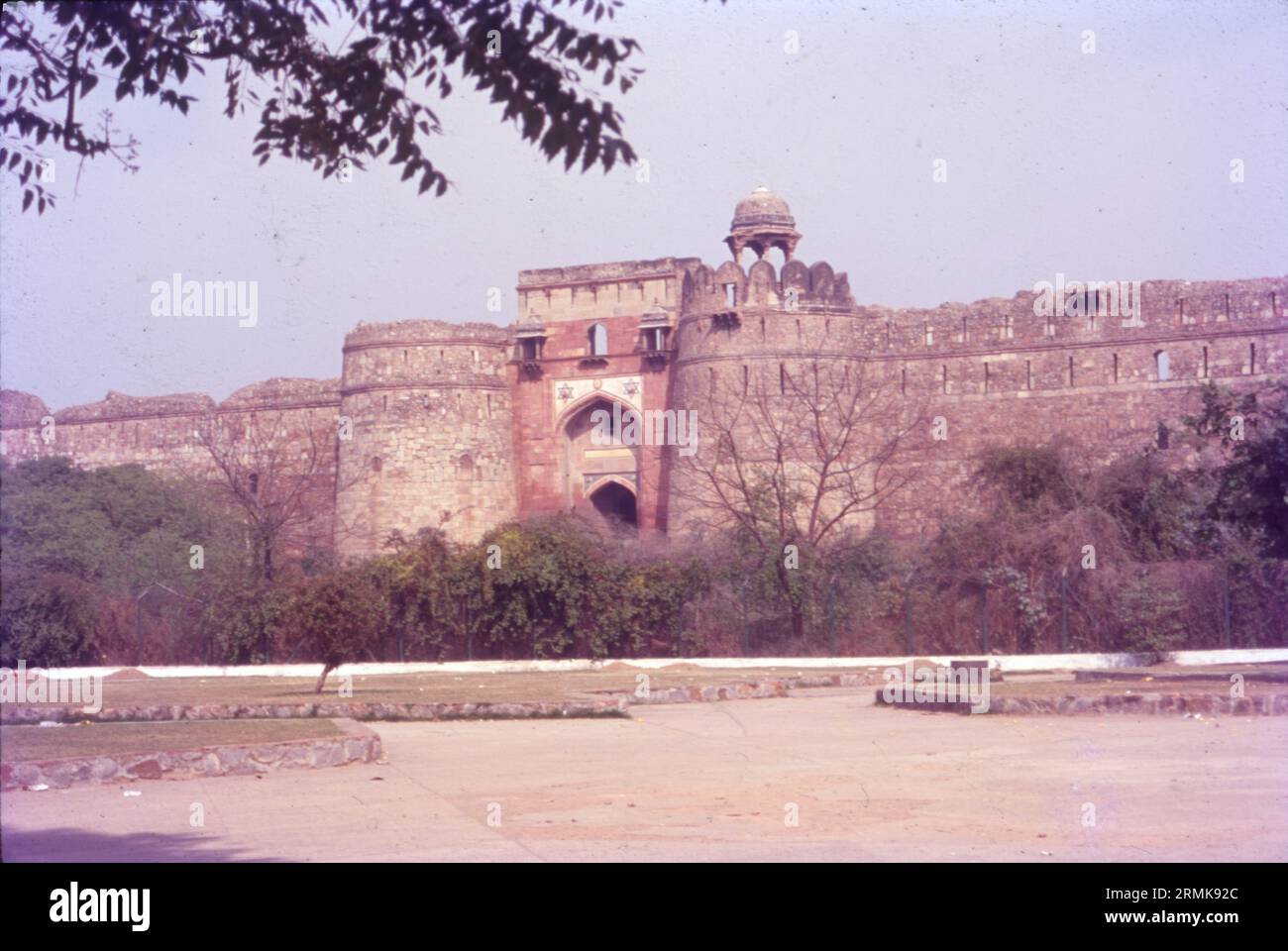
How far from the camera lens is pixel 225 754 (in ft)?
32.6

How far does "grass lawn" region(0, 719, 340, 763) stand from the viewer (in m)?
9.86

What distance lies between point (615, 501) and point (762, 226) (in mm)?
7758

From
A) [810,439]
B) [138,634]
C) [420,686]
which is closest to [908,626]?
[420,686]

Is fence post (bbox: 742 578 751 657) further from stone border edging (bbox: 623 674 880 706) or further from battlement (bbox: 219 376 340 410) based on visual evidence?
battlement (bbox: 219 376 340 410)

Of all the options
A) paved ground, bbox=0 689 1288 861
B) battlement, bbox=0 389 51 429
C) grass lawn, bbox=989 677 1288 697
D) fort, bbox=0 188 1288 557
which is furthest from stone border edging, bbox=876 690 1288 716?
battlement, bbox=0 389 51 429

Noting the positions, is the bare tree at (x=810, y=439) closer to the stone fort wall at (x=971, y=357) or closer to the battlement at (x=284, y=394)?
the stone fort wall at (x=971, y=357)

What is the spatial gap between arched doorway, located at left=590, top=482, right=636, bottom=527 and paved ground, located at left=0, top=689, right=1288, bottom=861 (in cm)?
2554

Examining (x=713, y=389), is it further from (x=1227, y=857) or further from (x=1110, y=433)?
(x=1227, y=857)

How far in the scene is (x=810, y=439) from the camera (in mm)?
32188

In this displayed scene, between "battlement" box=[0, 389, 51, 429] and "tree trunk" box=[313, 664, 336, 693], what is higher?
"battlement" box=[0, 389, 51, 429]

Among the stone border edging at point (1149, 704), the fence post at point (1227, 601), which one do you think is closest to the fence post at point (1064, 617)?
the fence post at point (1227, 601)

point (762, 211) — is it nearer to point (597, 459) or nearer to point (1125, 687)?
point (597, 459)

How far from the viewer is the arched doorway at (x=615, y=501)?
125 ft

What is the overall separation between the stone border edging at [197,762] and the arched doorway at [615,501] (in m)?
27.3
